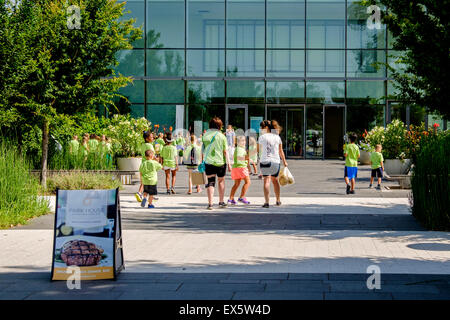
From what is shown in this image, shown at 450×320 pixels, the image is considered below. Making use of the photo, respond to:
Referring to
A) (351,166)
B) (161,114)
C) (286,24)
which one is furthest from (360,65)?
(351,166)

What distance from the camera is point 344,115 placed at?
34156 mm

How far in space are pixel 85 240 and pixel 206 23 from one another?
97.1 feet

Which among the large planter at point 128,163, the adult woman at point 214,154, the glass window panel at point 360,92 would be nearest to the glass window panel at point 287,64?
the glass window panel at point 360,92

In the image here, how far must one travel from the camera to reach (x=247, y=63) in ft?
113

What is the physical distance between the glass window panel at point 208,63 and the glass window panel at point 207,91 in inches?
19.6

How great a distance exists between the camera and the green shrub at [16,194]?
10.7 metres

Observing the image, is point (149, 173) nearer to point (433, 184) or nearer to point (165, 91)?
point (433, 184)

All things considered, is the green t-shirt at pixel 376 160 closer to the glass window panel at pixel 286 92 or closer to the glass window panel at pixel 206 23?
the glass window panel at pixel 286 92

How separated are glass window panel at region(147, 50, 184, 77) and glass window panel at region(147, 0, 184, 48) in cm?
38

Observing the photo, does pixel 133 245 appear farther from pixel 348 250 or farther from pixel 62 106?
pixel 62 106

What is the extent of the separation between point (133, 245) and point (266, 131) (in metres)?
5.10

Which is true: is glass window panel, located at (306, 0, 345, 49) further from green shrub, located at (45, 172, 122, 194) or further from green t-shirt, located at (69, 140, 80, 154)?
green shrub, located at (45, 172, 122, 194)

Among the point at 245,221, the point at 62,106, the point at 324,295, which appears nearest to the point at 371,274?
the point at 324,295
